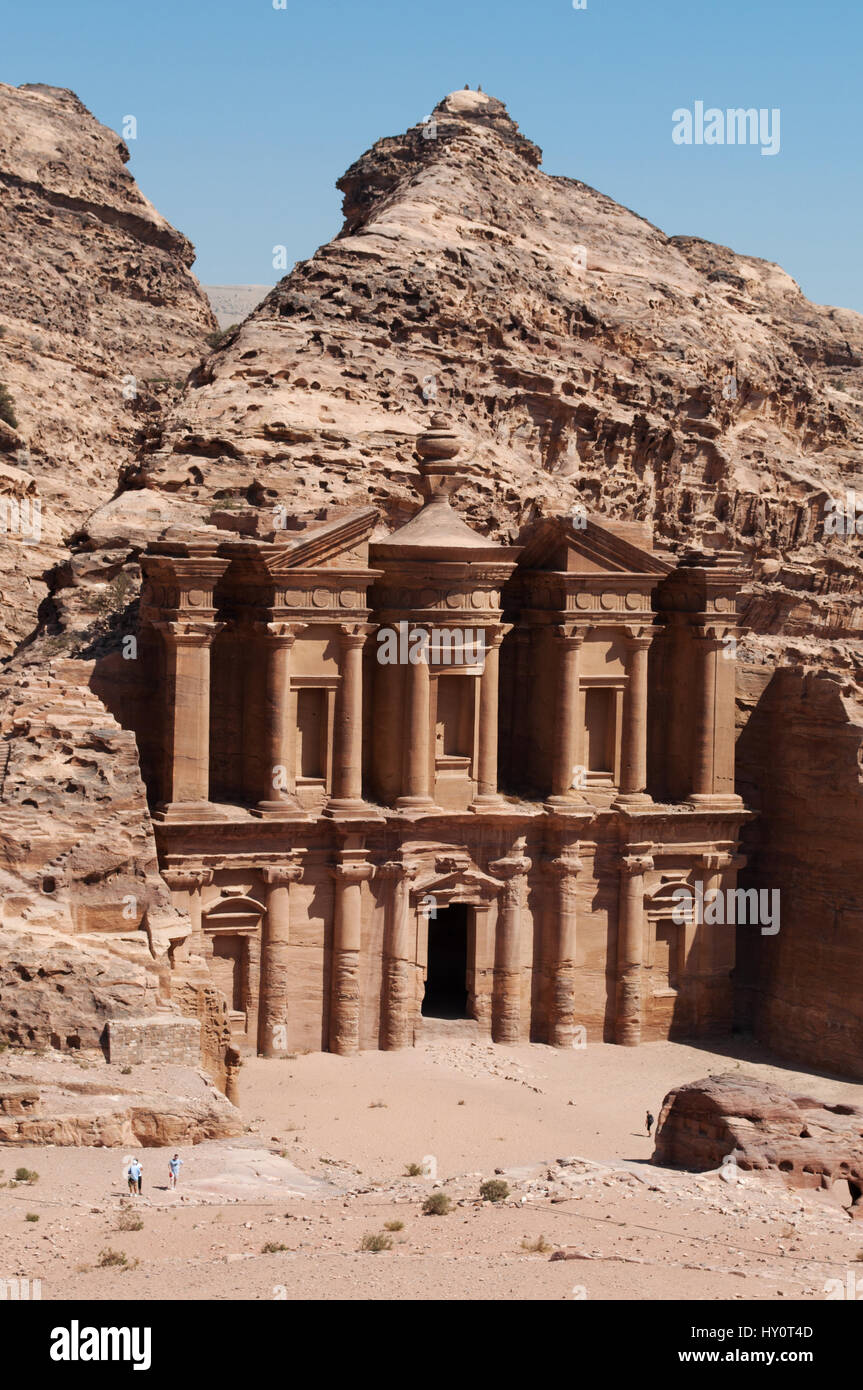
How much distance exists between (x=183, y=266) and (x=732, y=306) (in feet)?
133

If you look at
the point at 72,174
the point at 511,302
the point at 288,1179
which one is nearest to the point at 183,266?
the point at 72,174

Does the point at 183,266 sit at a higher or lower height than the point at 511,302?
higher

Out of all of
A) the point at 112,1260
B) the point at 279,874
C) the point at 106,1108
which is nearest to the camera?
the point at 112,1260

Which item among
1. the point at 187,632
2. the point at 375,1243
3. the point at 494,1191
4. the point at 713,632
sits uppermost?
the point at 713,632

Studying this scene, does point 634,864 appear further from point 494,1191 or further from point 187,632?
point 494,1191

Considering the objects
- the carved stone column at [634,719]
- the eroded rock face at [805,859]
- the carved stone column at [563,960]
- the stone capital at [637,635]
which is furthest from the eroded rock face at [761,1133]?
the stone capital at [637,635]

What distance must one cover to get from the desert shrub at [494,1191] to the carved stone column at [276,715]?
42.5 ft

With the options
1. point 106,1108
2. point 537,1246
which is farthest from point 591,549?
point 537,1246

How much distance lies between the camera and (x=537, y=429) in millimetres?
51188

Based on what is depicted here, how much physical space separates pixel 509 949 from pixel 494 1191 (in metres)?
14.4

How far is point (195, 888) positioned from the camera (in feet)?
126

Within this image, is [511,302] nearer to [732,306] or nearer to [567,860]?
[732,306]

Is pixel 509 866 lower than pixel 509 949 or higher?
higher

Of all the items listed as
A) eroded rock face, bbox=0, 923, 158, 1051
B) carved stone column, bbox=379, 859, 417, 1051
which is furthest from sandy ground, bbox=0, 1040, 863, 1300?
carved stone column, bbox=379, 859, 417, 1051
